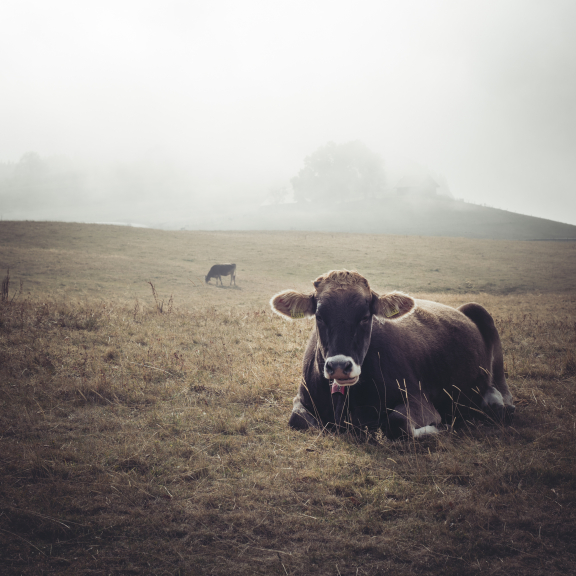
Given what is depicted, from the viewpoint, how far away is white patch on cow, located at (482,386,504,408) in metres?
5.49

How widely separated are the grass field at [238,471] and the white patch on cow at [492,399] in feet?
1.20

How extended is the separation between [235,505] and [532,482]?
287 centimetres

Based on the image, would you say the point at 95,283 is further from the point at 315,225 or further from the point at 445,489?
the point at 315,225

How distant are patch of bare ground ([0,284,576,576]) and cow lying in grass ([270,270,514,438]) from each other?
0.30m

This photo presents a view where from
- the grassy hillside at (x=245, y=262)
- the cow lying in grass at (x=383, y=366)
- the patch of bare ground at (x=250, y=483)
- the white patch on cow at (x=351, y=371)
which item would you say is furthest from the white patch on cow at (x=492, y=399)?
the grassy hillside at (x=245, y=262)

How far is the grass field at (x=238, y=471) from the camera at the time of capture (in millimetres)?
2842

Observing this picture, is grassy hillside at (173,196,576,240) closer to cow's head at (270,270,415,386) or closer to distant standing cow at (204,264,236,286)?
distant standing cow at (204,264,236,286)

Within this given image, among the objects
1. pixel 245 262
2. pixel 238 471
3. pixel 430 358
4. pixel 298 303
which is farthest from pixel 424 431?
pixel 245 262

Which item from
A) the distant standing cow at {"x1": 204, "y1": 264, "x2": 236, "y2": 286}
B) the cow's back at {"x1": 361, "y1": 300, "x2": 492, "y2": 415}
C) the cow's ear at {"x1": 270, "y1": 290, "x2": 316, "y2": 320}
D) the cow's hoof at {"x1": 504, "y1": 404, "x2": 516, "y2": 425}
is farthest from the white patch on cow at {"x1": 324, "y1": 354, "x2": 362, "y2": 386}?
the distant standing cow at {"x1": 204, "y1": 264, "x2": 236, "y2": 286}

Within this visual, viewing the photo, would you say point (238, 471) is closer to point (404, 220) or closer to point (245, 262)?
point (245, 262)

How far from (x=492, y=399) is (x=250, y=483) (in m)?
3.84

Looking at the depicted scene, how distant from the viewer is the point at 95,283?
21672 millimetres

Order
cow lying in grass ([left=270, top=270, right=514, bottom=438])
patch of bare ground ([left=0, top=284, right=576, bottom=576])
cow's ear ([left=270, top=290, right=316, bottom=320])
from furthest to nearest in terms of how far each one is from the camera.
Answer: cow's ear ([left=270, top=290, right=316, bottom=320]) → cow lying in grass ([left=270, top=270, right=514, bottom=438]) → patch of bare ground ([left=0, top=284, right=576, bottom=576])

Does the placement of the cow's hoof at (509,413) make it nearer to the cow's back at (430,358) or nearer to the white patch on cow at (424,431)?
the cow's back at (430,358)
